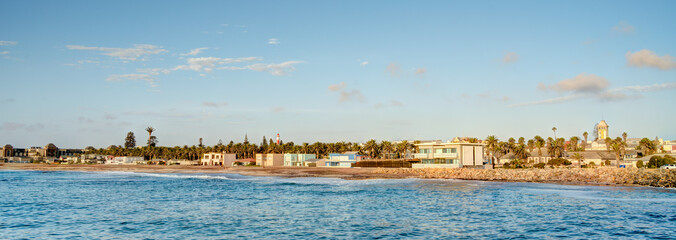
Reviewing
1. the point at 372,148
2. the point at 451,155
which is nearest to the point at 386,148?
the point at 372,148

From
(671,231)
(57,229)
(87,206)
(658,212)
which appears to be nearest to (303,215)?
(57,229)

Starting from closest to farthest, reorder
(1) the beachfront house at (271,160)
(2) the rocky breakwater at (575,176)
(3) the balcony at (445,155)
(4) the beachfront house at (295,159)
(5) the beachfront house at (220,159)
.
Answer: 1. (2) the rocky breakwater at (575,176)
2. (3) the balcony at (445,155)
3. (4) the beachfront house at (295,159)
4. (1) the beachfront house at (271,160)
5. (5) the beachfront house at (220,159)

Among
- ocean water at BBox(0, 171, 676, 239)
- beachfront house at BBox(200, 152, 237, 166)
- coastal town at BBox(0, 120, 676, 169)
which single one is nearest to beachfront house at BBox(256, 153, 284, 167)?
coastal town at BBox(0, 120, 676, 169)

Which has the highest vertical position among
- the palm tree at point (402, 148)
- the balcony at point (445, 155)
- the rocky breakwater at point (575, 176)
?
the palm tree at point (402, 148)

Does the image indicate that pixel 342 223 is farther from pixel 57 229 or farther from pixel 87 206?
pixel 87 206

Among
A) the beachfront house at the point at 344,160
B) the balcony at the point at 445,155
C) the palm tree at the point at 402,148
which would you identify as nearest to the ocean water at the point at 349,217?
the balcony at the point at 445,155

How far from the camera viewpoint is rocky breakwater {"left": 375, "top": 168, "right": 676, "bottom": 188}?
6314 centimetres

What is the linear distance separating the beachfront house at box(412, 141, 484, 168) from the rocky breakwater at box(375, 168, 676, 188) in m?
9.42

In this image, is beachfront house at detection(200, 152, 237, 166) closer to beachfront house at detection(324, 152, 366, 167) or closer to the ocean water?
beachfront house at detection(324, 152, 366, 167)

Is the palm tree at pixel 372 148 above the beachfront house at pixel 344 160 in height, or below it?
above

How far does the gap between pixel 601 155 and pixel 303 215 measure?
450 feet

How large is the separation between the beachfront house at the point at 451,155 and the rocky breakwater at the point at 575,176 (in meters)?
9.42

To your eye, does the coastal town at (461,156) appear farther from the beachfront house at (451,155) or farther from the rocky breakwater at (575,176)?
the rocky breakwater at (575,176)

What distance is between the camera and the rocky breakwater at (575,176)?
207ft
